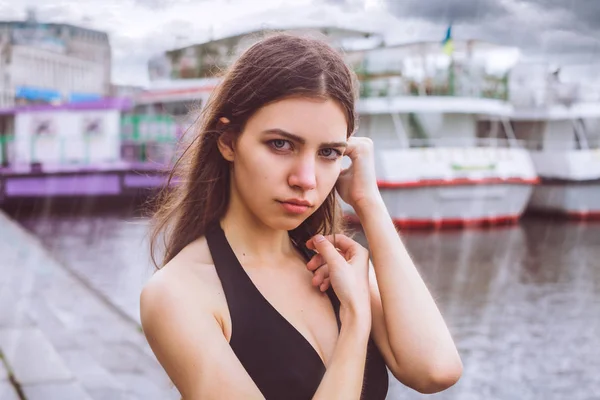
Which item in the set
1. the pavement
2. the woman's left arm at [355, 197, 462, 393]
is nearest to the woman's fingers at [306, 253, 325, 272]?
the woman's left arm at [355, 197, 462, 393]

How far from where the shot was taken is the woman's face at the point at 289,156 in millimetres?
1268

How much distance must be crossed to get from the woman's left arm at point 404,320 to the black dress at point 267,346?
0.19 m

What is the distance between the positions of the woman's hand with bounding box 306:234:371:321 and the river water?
23.5 inches

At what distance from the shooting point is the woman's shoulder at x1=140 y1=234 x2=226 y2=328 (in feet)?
4.04

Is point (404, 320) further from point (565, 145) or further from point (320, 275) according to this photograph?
point (565, 145)

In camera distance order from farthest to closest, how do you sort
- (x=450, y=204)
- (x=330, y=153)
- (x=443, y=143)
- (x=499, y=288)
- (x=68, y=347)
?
(x=443, y=143)
(x=450, y=204)
(x=499, y=288)
(x=68, y=347)
(x=330, y=153)

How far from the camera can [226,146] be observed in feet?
4.50

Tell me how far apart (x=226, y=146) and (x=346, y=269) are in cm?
33

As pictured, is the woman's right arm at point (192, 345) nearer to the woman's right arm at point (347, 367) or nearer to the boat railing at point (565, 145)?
the woman's right arm at point (347, 367)

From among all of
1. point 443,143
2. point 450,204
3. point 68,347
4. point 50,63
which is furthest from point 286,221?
point 50,63

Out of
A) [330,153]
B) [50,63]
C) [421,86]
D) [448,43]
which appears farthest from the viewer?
[50,63]

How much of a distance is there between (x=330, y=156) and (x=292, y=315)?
302 millimetres

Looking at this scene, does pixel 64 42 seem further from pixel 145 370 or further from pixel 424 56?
Answer: pixel 145 370

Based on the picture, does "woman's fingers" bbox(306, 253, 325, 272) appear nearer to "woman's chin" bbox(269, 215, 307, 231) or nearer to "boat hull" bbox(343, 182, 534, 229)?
"woman's chin" bbox(269, 215, 307, 231)
